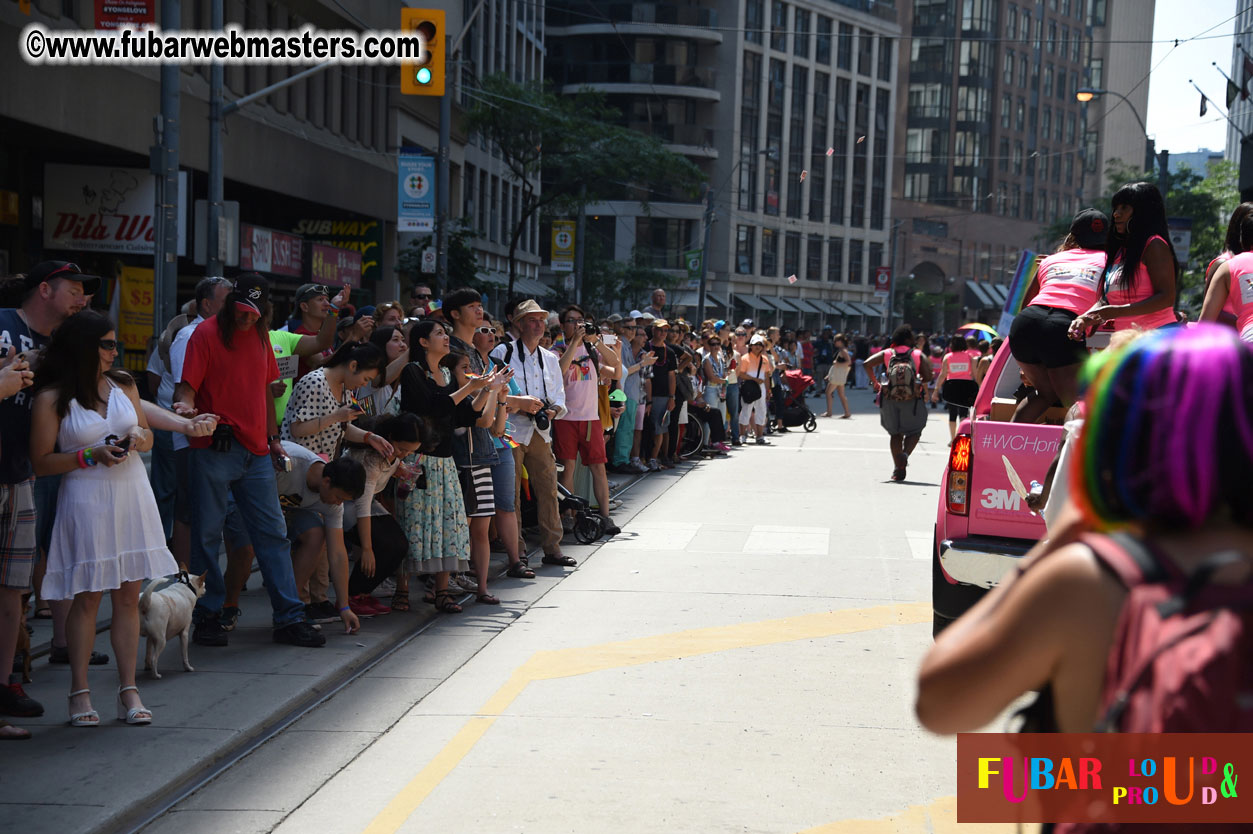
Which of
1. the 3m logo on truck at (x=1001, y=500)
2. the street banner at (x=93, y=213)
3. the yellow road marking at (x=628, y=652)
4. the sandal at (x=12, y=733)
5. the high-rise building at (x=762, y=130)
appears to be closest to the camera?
the yellow road marking at (x=628, y=652)

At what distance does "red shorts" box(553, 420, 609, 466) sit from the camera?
40.6 feet

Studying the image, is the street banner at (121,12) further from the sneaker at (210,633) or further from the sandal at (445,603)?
the sneaker at (210,633)

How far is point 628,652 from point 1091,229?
337 centimetres

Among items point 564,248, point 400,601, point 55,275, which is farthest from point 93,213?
point 564,248

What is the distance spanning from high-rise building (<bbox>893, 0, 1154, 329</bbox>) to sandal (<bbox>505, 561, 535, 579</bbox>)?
84071 millimetres

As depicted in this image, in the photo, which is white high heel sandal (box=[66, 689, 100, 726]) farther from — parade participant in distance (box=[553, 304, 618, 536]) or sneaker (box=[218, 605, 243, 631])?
parade participant in distance (box=[553, 304, 618, 536])

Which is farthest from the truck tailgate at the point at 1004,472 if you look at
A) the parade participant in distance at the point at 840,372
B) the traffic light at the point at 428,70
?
the parade participant in distance at the point at 840,372

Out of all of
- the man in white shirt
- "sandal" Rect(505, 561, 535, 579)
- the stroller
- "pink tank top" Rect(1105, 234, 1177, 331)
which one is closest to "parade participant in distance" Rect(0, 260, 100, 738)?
the man in white shirt

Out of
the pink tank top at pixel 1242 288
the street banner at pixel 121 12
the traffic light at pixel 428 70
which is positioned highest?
the street banner at pixel 121 12

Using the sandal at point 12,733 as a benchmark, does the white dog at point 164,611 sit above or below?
above

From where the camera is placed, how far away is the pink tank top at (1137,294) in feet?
22.8

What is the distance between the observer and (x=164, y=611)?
6664 mm

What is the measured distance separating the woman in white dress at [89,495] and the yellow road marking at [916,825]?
120 inches

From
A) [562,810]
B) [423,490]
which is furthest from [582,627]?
[562,810]
